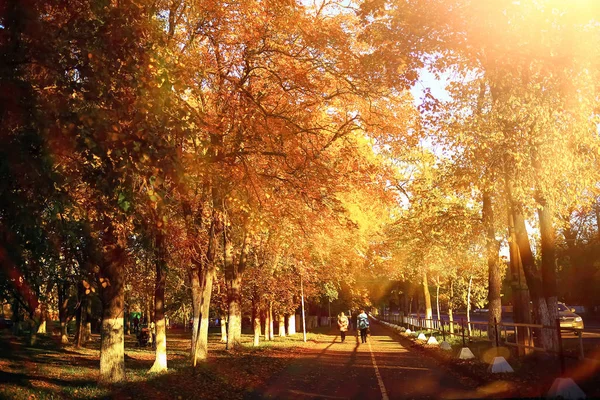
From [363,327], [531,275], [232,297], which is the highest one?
[531,275]

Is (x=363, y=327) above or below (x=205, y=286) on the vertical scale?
below

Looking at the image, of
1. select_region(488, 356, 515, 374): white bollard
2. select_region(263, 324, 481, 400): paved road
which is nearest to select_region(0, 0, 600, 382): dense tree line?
select_region(488, 356, 515, 374): white bollard

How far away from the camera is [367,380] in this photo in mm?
17125

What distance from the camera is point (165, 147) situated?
8461 millimetres

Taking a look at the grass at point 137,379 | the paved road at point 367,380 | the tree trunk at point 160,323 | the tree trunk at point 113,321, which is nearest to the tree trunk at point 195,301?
the grass at point 137,379

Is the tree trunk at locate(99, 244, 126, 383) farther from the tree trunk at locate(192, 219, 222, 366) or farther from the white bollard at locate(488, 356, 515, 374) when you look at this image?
the white bollard at locate(488, 356, 515, 374)

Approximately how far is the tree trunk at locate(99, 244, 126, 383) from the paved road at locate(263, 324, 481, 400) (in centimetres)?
375

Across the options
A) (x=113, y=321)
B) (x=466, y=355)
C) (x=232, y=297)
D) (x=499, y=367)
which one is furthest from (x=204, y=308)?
(x=499, y=367)

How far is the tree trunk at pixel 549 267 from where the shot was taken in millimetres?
17297

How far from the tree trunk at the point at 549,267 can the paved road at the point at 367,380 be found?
3250 millimetres

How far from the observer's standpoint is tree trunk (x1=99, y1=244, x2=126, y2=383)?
50.1 ft

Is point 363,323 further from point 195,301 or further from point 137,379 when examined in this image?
point 137,379

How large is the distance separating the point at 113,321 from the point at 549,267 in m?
11.9

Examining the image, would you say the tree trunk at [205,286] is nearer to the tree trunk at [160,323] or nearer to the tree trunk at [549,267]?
the tree trunk at [160,323]
